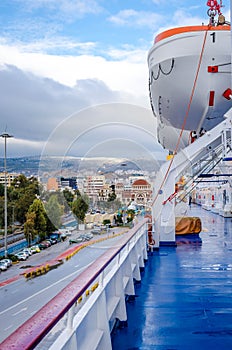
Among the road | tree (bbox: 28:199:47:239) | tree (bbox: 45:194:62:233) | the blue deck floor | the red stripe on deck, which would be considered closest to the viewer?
the blue deck floor

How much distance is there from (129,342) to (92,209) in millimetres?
2075

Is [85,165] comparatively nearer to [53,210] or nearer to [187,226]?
[53,210]

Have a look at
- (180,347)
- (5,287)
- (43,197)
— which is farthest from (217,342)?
(5,287)

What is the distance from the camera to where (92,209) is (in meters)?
3.92

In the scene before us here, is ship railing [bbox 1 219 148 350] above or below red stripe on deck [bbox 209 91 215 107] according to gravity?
below

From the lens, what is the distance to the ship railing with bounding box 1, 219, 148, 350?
2.86ft

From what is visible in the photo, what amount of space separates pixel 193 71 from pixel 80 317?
4882 millimetres

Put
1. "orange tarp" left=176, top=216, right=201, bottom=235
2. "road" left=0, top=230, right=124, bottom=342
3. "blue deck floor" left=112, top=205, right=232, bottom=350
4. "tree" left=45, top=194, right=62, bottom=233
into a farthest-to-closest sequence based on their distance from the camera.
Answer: "orange tarp" left=176, top=216, right=201, bottom=235, "tree" left=45, top=194, right=62, bottom=233, "road" left=0, top=230, right=124, bottom=342, "blue deck floor" left=112, top=205, right=232, bottom=350

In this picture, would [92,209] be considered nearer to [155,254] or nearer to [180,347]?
[155,254]

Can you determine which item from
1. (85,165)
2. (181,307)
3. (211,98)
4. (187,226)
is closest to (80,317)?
(181,307)

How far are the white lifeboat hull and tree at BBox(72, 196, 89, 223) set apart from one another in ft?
9.31

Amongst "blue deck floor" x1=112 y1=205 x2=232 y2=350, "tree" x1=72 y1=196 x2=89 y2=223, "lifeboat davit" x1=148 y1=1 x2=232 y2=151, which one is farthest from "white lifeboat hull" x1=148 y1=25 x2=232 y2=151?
"tree" x1=72 y1=196 x2=89 y2=223

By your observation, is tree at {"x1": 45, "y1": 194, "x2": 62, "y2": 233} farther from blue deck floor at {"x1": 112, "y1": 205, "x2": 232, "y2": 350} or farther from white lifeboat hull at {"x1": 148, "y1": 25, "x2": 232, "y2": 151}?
white lifeboat hull at {"x1": 148, "y1": 25, "x2": 232, "y2": 151}

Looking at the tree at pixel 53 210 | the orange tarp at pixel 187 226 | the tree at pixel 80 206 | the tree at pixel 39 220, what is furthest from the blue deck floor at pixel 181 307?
the tree at pixel 39 220
